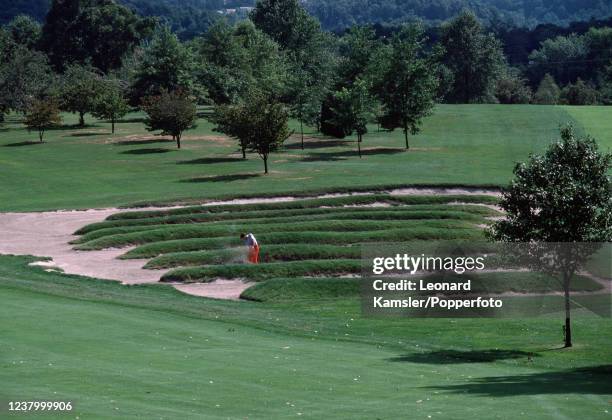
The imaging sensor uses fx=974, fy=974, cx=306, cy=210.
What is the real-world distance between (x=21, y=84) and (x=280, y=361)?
102m

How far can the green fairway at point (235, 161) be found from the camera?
7381 centimetres

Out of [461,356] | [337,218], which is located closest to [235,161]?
[337,218]

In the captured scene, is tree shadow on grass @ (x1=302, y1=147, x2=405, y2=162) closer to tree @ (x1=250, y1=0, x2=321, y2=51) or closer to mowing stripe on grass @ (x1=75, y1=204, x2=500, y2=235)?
mowing stripe on grass @ (x1=75, y1=204, x2=500, y2=235)

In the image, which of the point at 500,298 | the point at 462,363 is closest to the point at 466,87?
the point at 500,298

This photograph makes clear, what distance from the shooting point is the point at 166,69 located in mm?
123625

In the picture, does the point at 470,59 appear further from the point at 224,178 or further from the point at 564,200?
the point at 564,200

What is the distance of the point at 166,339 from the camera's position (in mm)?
28578

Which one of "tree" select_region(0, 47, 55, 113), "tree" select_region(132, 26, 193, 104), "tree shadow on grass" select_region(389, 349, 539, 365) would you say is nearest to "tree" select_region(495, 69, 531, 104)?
"tree" select_region(132, 26, 193, 104)

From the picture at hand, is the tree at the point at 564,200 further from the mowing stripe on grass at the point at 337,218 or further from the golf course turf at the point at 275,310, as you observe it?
the mowing stripe on grass at the point at 337,218

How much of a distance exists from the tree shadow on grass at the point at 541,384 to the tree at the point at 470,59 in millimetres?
139178

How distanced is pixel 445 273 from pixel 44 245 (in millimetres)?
25062

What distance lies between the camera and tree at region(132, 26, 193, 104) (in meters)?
123

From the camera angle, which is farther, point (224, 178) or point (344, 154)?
point (344, 154)

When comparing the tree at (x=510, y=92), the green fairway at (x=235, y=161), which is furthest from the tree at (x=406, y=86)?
the tree at (x=510, y=92)
